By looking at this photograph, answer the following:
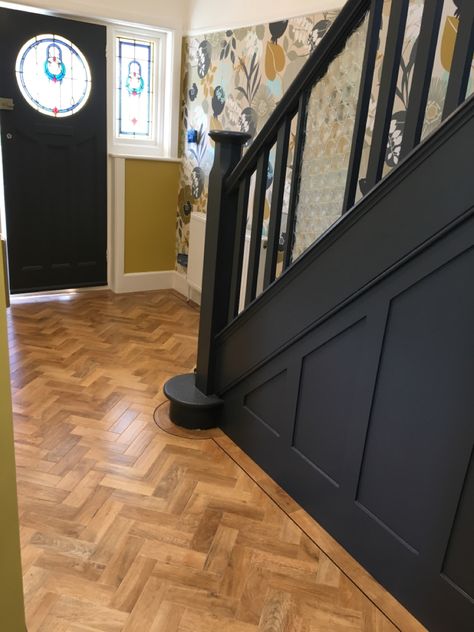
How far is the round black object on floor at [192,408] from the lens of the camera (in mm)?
2475

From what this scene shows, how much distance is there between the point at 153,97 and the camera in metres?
4.21

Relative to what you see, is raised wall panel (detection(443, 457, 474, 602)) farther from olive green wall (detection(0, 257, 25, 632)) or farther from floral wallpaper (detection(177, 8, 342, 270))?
floral wallpaper (detection(177, 8, 342, 270))

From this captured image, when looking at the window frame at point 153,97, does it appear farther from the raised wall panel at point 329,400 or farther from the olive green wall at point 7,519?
the olive green wall at point 7,519

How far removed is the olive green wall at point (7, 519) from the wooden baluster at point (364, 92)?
108cm

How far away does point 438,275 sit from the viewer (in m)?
1.41

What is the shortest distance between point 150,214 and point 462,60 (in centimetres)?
326

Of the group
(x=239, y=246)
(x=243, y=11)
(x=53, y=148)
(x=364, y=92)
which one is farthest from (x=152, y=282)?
(x=364, y=92)

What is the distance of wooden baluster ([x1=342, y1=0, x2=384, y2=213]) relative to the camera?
154 cm

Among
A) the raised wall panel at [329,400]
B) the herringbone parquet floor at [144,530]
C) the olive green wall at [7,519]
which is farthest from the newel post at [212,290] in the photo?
the olive green wall at [7,519]

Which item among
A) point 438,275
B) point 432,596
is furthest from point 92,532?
point 438,275

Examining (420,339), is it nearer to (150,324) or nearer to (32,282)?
(150,324)

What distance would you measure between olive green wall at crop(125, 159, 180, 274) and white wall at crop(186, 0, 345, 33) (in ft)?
3.42

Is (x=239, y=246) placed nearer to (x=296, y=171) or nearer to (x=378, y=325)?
(x=296, y=171)

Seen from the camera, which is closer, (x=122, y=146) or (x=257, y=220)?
(x=257, y=220)
